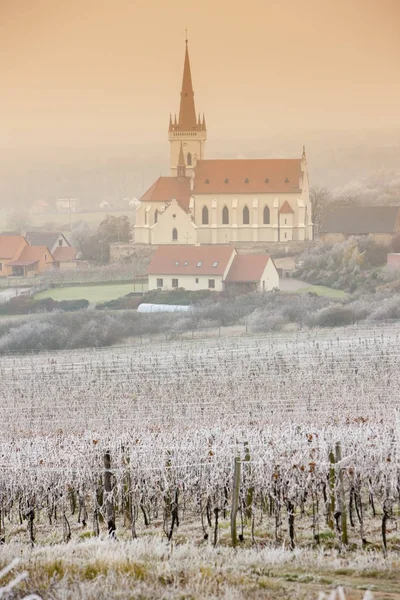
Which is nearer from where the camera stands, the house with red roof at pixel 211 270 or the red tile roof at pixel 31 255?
the house with red roof at pixel 211 270

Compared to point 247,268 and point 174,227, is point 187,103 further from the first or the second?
point 247,268

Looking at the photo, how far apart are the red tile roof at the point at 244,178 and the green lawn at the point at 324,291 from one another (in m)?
6.95

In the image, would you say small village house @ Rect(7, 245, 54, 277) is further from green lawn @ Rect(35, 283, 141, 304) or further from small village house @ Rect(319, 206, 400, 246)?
small village house @ Rect(319, 206, 400, 246)

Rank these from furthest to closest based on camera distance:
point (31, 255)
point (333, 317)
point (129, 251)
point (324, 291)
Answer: point (31, 255), point (129, 251), point (324, 291), point (333, 317)

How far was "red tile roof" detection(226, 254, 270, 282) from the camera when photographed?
1476 inches

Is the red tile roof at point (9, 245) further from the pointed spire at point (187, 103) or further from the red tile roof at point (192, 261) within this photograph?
the pointed spire at point (187, 103)

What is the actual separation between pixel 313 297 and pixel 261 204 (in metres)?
7.51

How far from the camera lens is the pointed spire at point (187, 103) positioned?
48094 mm

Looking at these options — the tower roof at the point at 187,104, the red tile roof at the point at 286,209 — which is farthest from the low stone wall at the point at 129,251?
the tower roof at the point at 187,104

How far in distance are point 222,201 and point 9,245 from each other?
370 inches

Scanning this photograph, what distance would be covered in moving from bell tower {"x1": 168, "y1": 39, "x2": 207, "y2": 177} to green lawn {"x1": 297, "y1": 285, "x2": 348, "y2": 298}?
10.1m

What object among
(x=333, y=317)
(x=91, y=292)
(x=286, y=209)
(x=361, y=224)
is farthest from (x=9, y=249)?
(x=361, y=224)

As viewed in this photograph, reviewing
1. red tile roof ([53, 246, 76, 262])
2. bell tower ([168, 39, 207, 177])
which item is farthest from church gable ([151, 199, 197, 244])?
red tile roof ([53, 246, 76, 262])

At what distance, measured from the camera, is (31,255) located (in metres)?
41.8
